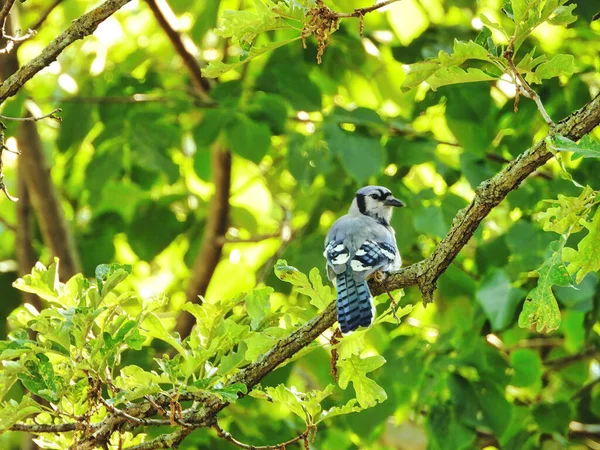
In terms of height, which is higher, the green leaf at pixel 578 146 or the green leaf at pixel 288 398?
the green leaf at pixel 578 146

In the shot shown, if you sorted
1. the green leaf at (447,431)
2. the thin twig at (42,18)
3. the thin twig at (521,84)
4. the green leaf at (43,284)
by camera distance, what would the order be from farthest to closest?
the green leaf at (447,431)
the thin twig at (42,18)
the green leaf at (43,284)
the thin twig at (521,84)

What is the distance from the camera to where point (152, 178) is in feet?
17.2

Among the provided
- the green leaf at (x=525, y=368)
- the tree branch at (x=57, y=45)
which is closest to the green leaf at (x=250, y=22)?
the tree branch at (x=57, y=45)

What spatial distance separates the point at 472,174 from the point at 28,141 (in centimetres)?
225

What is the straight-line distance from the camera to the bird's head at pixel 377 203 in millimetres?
3881

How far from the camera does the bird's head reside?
388 centimetres

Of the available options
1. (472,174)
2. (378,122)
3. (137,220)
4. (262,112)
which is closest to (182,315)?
(137,220)

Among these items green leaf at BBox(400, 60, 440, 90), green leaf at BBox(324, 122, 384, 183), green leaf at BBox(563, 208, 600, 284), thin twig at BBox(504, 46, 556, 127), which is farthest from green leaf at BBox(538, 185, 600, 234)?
green leaf at BBox(324, 122, 384, 183)

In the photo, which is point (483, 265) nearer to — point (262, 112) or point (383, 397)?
point (262, 112)

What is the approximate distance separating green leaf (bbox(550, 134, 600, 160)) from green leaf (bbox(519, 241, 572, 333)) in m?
0.25

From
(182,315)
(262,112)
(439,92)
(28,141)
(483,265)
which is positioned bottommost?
(483,265)

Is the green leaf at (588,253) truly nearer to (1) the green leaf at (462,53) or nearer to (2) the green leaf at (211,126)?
(1) the green leaf at (462,53)

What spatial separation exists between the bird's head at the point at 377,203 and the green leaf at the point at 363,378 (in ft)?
5.86

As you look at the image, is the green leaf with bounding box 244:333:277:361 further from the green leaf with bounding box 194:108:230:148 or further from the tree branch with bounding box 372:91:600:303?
the green leaf with bounding box 194:108:230:148
